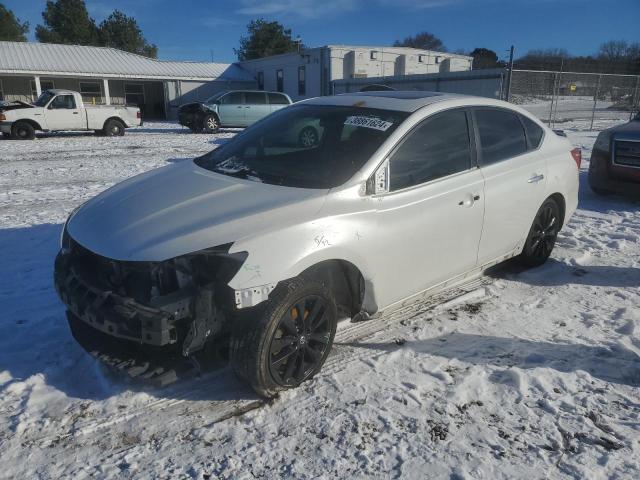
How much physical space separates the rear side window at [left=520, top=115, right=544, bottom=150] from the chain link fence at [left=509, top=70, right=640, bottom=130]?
15.4m

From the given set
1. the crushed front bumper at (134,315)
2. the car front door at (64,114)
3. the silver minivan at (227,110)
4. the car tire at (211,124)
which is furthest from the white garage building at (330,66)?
the crushed front bumper at (134,315)

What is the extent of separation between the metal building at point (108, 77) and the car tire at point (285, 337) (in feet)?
97.8

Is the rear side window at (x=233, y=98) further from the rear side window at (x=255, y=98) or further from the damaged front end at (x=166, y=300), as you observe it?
the damaged front end at (x=166, y=300)

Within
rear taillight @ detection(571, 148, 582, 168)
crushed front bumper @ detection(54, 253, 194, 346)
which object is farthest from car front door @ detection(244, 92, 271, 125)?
crushed front bumper @ detection(54, 253, 194, 346)

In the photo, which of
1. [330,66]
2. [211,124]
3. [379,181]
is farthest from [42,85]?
[379,181]

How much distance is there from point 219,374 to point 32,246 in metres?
3.42

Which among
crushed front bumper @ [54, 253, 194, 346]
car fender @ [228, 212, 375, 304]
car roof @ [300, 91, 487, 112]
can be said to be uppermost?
car roof @ [300, 91, 487, 112]

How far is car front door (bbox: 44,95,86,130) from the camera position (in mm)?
17094

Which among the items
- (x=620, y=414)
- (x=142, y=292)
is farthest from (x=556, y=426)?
(x=142, y=292)

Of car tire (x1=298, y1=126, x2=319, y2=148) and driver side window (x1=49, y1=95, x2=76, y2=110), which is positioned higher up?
driver side window (x1=49, y1=95, x2=76, y2=110)

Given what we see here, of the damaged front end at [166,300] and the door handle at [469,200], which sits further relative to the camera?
the door handle at [469,200]

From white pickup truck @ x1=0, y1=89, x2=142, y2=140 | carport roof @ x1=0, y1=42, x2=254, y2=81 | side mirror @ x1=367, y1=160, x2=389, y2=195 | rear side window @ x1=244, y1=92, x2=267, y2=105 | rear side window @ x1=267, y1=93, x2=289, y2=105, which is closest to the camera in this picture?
side mirror @ x1=367, y1=160, x2=389, y2=195

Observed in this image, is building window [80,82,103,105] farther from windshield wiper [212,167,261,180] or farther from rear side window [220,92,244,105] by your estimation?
windshield wiper [212,167,261,180]

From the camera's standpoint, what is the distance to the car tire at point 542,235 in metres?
4.80
